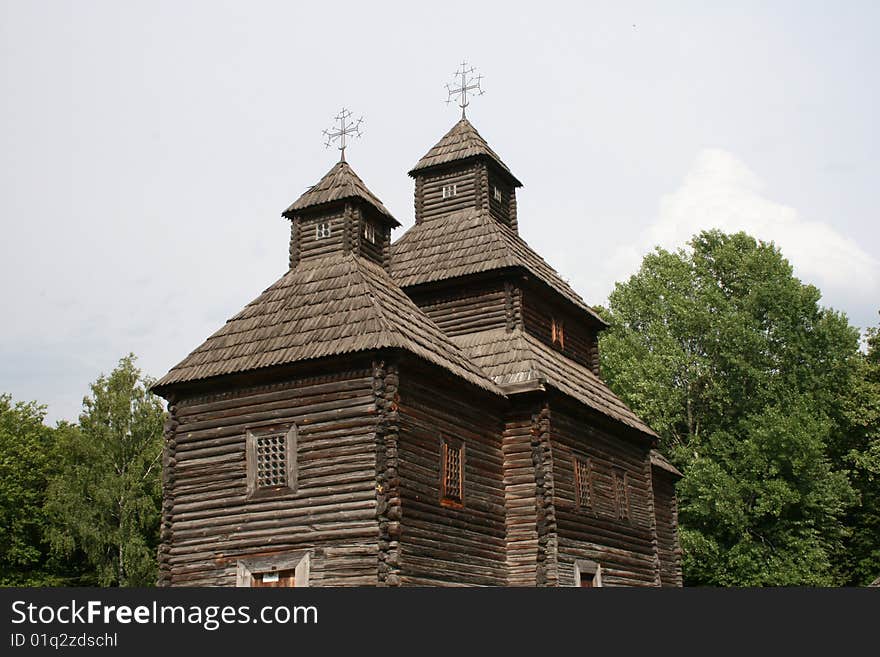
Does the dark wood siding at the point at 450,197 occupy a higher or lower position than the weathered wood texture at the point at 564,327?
higher

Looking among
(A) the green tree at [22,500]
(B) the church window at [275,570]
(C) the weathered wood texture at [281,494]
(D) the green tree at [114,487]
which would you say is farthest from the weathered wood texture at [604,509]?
(A) the green tree at [22,500]

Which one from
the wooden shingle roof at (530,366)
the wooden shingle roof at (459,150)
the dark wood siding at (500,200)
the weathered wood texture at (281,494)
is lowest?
the weathered wood texture at (281,494)

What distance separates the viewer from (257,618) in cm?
872

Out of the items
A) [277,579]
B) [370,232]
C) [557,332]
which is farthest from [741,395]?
[277,579]

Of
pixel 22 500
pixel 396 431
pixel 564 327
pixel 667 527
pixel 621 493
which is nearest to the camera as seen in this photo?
pixel 396 431

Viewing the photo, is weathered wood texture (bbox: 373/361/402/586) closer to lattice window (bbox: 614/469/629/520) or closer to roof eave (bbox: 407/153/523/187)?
lattice window (bbox: 614/469/629/520)

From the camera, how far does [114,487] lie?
38.9m

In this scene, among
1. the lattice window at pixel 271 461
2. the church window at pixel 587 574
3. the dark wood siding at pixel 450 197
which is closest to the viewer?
the lattice window at pixel 271 461

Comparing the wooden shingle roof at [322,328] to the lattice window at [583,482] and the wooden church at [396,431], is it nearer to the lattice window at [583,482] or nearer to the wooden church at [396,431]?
the wooden church at [396,431]

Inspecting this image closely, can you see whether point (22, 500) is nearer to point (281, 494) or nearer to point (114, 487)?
point (114, 487)

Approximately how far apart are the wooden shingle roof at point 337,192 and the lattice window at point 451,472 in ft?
22.5

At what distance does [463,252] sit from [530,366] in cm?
494

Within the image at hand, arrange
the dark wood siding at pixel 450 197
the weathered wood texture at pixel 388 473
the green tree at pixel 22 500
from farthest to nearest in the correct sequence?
the green tree at pixel 22 500 < the dark wood siding at pixel 450 197 < the weathered wood texture at pixel 388 473

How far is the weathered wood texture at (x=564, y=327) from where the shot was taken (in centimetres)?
2584
